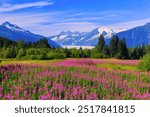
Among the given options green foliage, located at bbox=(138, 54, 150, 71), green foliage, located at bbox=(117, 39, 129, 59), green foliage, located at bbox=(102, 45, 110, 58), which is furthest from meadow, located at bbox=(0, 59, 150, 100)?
green foliage, located at bbox=(117, 39, 129, 59)

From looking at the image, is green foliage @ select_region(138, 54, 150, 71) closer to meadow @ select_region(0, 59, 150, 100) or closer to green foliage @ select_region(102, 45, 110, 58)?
meadow @ select_region(0, 59, 150, 100)

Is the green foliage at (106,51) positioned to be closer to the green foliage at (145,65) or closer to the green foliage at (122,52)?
the green foliage at (122,52)

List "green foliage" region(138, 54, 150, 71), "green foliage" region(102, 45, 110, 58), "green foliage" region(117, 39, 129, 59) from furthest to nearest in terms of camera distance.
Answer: "green foliage" region(102, 45, 110, 58) → "green foliage" region(117, 39, 129, 59) → "green foliage" region(138, 54, 150, 71)

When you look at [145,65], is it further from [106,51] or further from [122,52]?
[106,51]

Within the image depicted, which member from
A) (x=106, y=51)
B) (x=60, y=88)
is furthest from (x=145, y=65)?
(x=106, y=51)

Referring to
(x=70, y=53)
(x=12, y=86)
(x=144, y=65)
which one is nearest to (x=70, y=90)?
(x=12, y=86)

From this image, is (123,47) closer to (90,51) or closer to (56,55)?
(90,51)

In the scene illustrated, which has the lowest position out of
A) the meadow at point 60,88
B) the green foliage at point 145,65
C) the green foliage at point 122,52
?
the green foliage at point 122,52

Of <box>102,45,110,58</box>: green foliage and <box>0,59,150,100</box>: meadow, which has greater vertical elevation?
<box>0,59,150,100</box>: meadow

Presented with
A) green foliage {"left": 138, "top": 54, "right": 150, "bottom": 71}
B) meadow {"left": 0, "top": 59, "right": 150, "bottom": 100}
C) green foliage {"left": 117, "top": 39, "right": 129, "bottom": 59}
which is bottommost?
green foliage {"left": 117, "top": 39, "right": 129, "bottom": 59}

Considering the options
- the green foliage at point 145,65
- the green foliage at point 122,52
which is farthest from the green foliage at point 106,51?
the green foliage at point 145,65

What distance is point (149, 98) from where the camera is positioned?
874 centimetres

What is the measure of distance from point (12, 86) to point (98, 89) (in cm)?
233

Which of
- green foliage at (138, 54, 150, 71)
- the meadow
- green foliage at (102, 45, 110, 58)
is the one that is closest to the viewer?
the meadow
